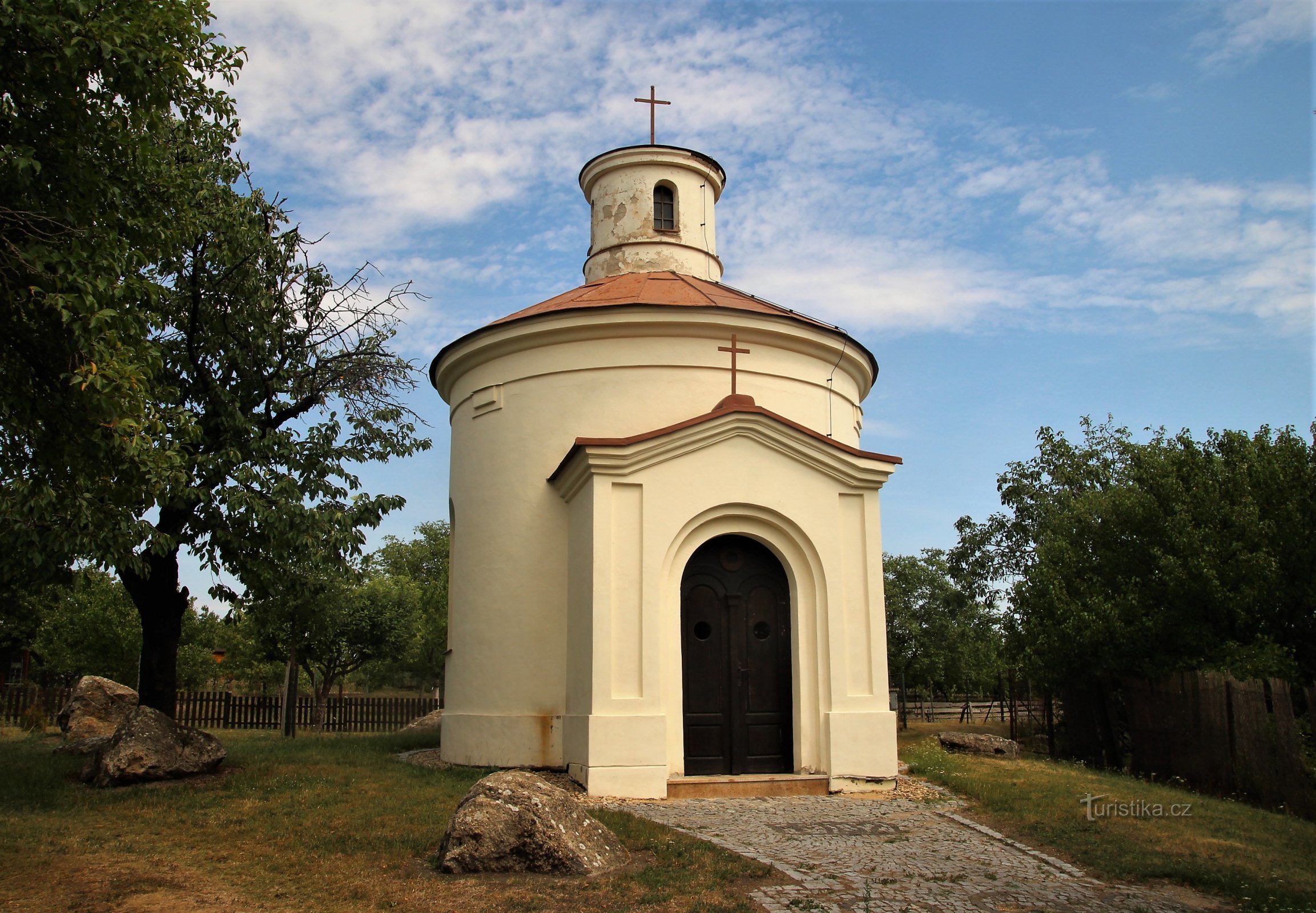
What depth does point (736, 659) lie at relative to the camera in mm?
12242

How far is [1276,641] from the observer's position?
1616 centimetres

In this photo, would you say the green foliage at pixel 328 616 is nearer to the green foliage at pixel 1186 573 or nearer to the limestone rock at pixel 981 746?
the limestone rock at pixel 981 746

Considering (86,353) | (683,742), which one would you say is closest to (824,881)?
(683,742)

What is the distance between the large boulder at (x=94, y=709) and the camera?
16.7 meters

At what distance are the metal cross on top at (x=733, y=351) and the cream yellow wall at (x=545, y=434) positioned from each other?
12cm

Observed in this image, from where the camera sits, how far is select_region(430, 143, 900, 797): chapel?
11539 mm

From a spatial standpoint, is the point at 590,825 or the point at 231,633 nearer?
the point at 590,825

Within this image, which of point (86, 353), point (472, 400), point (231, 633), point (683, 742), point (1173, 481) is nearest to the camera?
point (86, 353)

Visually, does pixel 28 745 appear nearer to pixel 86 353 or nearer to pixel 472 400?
pixel 472 400

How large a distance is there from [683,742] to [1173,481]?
10.9 metres

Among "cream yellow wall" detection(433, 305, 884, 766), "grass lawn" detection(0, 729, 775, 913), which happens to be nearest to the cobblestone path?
"grass lawn" detection(0, 729, 775, 913)

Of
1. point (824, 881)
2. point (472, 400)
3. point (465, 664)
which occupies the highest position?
point (472, 400)

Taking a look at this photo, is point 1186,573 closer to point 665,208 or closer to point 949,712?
point 665,208

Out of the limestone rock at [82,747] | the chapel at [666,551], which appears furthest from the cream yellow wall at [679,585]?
the limestone rock at [82,747]
